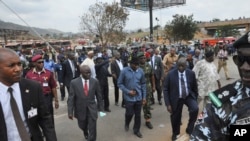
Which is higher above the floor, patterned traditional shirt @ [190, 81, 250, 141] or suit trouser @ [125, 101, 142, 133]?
patterned traditional shirt @ [190, 81, 250, 141]

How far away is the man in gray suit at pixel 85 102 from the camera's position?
5961 mm

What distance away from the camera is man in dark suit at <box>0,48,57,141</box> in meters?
2.83

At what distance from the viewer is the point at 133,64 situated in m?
6.77

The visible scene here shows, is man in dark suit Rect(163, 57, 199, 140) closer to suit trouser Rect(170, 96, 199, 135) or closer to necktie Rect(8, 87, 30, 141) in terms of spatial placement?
suit trouser Rect(170, 96, 199, 135)

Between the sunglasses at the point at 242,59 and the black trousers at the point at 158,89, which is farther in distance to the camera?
the black trousers at the point at 158,89

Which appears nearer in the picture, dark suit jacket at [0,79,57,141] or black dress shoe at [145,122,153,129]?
dark suit jacket at [0,79,57,141]

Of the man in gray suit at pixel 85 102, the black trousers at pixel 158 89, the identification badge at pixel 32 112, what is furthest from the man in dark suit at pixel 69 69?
the identification badge at pixel 32 112

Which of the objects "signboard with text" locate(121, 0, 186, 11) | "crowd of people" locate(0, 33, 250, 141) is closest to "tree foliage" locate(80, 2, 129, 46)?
"signboard with text" locate(121, 0, 186, 11)

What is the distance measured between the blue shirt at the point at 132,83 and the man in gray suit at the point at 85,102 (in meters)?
0.78

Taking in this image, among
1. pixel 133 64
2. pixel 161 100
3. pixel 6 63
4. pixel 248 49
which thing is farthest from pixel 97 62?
pixel 248 49

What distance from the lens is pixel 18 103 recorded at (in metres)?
2.94

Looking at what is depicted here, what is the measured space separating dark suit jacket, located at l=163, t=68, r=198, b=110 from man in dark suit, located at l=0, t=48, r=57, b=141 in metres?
3.39

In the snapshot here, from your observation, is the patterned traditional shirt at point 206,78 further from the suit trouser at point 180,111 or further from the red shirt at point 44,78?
the red shirt at point 44,78

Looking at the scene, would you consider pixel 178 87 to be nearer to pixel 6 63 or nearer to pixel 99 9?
pixel 6 63
